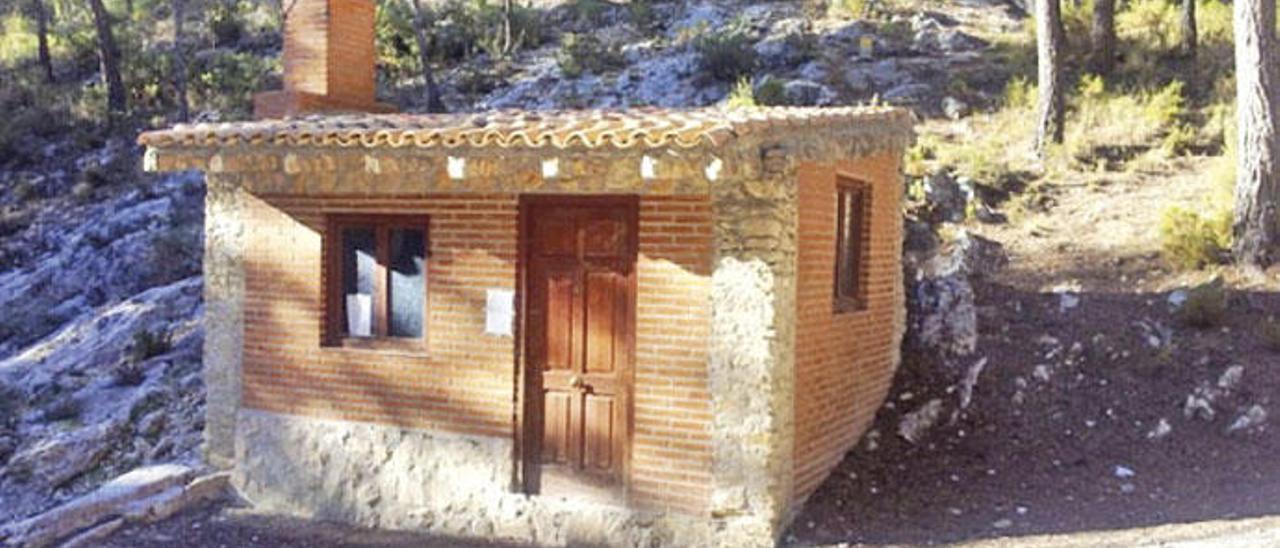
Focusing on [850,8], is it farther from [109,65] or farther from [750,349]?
[750,349]

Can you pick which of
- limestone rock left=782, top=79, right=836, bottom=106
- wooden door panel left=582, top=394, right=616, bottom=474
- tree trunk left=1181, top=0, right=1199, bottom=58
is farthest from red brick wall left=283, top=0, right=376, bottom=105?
tree trunk left=1181, top=0, right=1199, bottom=58

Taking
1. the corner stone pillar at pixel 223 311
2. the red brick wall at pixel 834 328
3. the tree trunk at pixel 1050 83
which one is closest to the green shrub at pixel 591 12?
the tree trunk at pixel 1050 83

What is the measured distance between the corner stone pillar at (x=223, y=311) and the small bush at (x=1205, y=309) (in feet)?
29.5

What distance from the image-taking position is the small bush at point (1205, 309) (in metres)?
11.6

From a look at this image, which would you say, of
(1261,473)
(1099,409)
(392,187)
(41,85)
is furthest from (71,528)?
(41,85)

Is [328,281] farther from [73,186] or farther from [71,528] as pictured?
[73,186]

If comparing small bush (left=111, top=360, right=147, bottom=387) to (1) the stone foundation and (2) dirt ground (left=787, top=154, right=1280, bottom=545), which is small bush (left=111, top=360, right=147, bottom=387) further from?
(2) dirt ground (left=787, top=154, right=1280, bottom=545)

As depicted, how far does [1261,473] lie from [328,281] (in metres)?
7.59

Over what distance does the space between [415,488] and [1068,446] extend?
18.0 feet

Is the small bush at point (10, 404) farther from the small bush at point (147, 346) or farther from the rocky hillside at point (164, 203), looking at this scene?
the small bush at point (147, 346)

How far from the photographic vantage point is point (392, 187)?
29.8ft

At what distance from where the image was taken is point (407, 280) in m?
9.26

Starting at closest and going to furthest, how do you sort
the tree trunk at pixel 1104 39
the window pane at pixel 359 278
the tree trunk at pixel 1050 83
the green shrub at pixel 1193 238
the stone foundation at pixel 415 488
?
1. the stone foundation at pixel 415 488
2. the window pane at pixel 359 278
3. the green shrub at pixel 1193 238
4. the tree trunk at pixel 1050 83
5. the tree trunk at pixel 1104 39

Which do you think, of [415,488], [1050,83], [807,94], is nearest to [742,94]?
[807,94]
